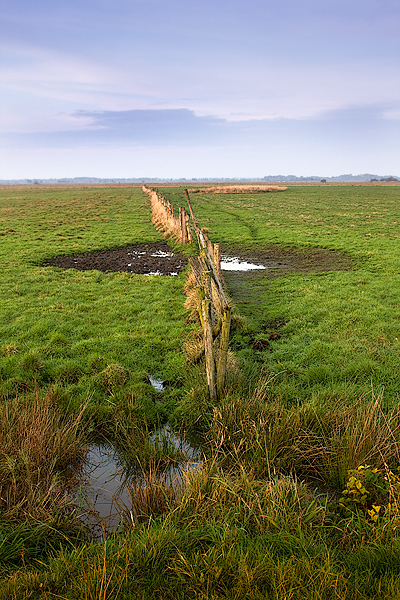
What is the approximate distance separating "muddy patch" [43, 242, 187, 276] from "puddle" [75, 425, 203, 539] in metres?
9.51

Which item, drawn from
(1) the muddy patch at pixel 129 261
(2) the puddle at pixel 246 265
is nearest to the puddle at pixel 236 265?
(2) the puddle at pixel 246 265

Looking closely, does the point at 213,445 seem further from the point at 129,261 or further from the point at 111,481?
the point at 129,261

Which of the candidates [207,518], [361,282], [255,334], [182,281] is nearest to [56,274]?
[182,281]

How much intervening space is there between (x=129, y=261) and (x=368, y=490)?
14.0 m

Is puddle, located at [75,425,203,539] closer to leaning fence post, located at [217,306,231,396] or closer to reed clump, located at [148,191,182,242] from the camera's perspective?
leaning fence post, located at [217,306,231,396]

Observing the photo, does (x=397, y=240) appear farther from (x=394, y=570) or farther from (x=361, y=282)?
(x=394, y=570)

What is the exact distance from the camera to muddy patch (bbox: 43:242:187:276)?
595 inches

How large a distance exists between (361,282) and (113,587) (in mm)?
11529

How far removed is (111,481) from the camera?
458 centimetres

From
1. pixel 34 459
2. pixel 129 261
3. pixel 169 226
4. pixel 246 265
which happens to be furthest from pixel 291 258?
pixel 34 459

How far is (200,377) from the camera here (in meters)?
6.17

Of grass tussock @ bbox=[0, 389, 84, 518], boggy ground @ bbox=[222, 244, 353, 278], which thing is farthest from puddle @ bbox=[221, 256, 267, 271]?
grass tussock @ bbox=[0, 389, 84, 518]

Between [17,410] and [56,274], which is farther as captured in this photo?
[56,274]

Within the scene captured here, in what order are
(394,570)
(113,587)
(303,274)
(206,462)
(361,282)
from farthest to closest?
(303,274)
(361,282)
(206,462)
(394,570)
(113,587)
